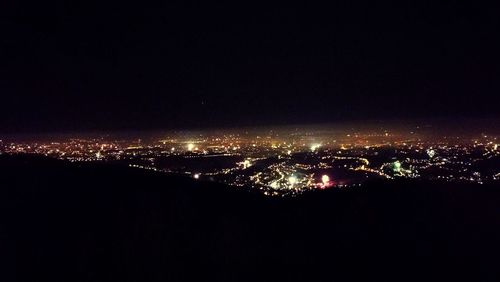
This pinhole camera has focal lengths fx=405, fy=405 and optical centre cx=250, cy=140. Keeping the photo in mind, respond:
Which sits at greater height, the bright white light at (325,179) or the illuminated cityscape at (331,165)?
the illuminated cityscape at (331,165)

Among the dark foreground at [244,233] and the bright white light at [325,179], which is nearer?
the dark foreground at [244,233]

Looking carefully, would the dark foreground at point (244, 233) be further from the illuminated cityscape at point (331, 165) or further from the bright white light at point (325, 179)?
the bright white light at point (325, 179)

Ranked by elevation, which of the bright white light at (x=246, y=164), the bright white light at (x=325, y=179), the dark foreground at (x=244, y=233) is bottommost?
the bright white light at (x=325, y=179)

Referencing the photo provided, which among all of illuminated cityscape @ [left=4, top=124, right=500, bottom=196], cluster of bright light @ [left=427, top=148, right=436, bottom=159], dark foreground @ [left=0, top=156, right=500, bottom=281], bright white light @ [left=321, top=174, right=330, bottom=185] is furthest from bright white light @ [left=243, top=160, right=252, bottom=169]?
dark foreground @ [left=0, top=156, right=500, bottom=281]

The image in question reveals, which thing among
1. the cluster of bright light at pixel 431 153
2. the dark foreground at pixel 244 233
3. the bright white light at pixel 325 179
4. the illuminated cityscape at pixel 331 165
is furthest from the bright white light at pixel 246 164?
the dark foreground at pixel 244 233

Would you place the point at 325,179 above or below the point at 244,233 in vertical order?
below

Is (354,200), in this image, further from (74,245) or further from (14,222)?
(14,222)

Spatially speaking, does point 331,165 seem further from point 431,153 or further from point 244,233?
point 244,233

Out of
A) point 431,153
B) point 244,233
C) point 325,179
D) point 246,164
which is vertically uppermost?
point 244,233

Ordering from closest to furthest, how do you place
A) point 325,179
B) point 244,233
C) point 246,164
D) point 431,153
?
point 244,233
point 325,179
point 246,164
point 431,153

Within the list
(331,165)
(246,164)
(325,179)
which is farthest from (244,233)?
(246,164)
